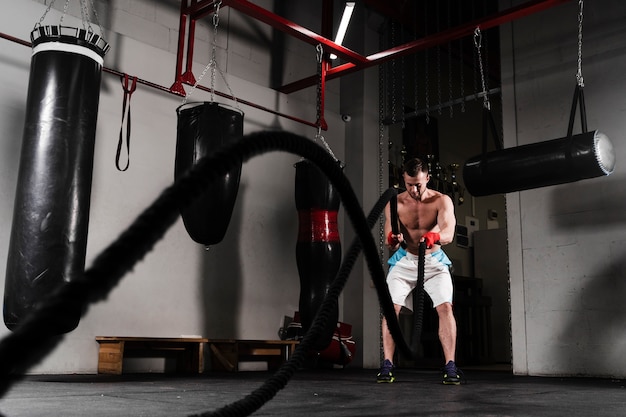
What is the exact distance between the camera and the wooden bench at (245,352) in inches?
208

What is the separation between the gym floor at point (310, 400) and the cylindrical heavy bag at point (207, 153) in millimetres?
925

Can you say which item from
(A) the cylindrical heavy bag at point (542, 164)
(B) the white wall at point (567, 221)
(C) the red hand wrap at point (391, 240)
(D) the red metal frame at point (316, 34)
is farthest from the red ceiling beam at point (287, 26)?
(C) the red hand wrap at point (391, 240)

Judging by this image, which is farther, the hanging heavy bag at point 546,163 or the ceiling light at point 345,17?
the ceiling light at point 345,17

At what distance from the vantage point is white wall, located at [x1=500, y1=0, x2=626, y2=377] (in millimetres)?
5074

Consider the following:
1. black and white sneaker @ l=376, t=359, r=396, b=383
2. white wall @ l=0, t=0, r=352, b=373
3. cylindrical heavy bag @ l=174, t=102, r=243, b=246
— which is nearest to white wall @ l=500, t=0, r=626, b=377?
black and white sneaker @ l=376, t=359, r=396, b=383

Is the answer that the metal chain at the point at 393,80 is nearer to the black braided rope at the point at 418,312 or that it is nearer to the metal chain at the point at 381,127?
the metal chain at the point at 381,127

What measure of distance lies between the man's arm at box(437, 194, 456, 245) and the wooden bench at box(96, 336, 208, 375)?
218cm

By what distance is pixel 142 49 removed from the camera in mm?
5293

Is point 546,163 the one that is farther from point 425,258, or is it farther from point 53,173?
point 53,173

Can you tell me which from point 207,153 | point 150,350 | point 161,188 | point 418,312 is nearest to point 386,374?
point 418,312

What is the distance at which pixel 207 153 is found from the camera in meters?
3.70

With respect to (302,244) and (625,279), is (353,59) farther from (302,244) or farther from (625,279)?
(625,279)

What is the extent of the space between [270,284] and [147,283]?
1425 mm

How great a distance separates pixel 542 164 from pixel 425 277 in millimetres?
1182
